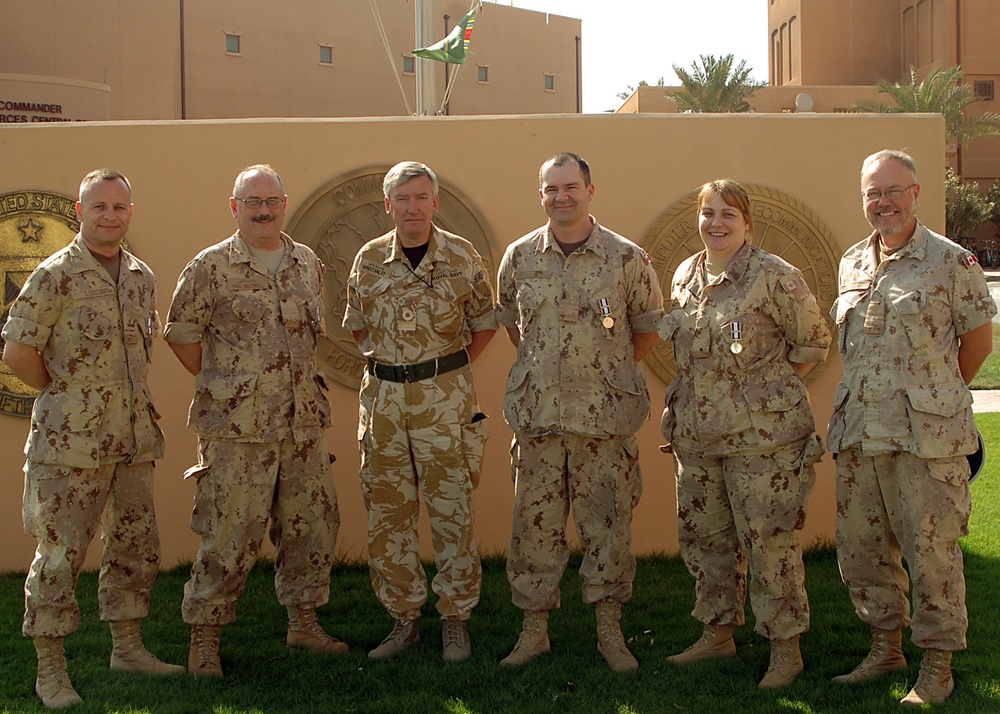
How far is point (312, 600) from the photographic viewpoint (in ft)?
14.1

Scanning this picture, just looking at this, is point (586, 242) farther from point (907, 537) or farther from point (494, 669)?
point (494, 669)

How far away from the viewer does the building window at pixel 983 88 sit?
38.3 meters

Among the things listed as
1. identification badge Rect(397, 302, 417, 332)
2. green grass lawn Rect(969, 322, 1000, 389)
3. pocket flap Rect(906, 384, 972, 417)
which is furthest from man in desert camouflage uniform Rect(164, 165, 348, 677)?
green grass lawn Rect(969, 322, 1000, 389)

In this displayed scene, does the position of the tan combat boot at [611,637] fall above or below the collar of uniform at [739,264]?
below

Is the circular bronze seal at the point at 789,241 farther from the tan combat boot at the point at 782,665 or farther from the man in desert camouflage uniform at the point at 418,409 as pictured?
the tan combat boot at the point at 782,665

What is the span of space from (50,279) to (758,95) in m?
35.9

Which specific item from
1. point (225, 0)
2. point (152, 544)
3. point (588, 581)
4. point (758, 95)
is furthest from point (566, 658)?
point (758, 95)

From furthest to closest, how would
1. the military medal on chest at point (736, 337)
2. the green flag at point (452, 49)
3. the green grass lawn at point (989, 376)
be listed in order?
1. the green grass lawn at point (989, 376)
2. the green flag at point (452, 49)
3. the military medal on chest at point (736, 337)

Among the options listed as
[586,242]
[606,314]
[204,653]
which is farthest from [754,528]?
[204,653]

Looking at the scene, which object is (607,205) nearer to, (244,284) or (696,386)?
(696,386)

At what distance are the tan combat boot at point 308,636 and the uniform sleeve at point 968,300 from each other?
2.94m

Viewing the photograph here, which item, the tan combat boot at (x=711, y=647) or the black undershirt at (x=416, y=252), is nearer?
the tan combat boot at (x=711, y=647)

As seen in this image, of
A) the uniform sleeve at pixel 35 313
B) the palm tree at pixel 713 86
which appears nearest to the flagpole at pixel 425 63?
the uniform sleeve at pixel 35 313

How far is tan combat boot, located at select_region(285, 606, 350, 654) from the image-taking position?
4324 mm
